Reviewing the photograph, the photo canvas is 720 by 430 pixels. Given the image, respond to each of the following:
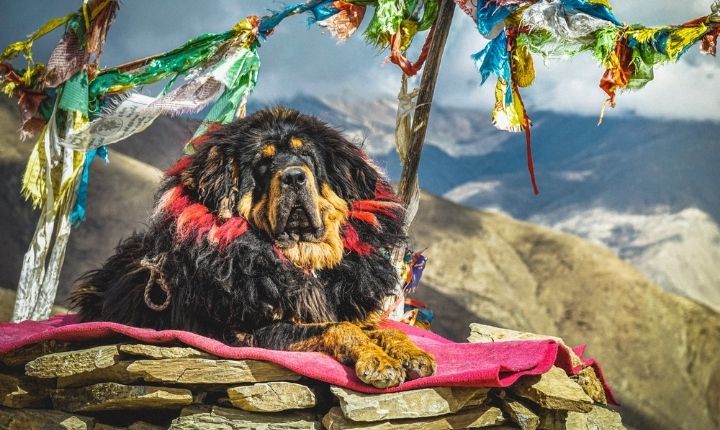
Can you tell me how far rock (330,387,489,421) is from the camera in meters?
2.77

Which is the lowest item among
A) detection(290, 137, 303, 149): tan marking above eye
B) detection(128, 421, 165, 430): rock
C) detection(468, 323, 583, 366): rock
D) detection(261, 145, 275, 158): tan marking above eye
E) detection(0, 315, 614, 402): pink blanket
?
detection(128, 421, 165, 430): rock

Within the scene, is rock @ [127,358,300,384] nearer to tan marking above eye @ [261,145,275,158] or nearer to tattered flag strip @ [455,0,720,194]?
tan marking above eye @ [261,145,275,158]

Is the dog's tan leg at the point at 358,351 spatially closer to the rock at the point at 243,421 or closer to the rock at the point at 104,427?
the rock at the point at 243,421

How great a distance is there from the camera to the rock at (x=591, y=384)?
3.52 metres

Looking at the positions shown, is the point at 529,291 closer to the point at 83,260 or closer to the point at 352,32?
the point at 83,260

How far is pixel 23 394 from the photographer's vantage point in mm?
3482

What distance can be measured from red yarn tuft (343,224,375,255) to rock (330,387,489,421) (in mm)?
822

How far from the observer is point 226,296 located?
10.7 ft

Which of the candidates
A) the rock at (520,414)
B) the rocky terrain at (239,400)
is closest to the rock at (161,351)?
the rocky terrain at (239,400)

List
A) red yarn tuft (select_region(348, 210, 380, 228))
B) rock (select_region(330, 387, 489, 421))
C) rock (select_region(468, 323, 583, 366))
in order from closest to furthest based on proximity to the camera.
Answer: rock (select_region(330, 387, 489, 421)) < red yarn tuft (select_region(348, 210, 380, 228)) < rock (select_region(468, 323, 583, 366))

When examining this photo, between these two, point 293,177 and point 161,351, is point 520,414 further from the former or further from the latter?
point 161,351

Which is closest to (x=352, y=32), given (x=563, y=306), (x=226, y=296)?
(x=226, y=296)

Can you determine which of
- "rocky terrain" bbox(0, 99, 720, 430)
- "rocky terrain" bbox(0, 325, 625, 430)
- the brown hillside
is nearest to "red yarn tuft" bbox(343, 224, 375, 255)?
"rocky terrain" bbox(0, 325, 625, 430)

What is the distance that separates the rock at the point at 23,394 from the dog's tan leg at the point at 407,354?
1593 mm
